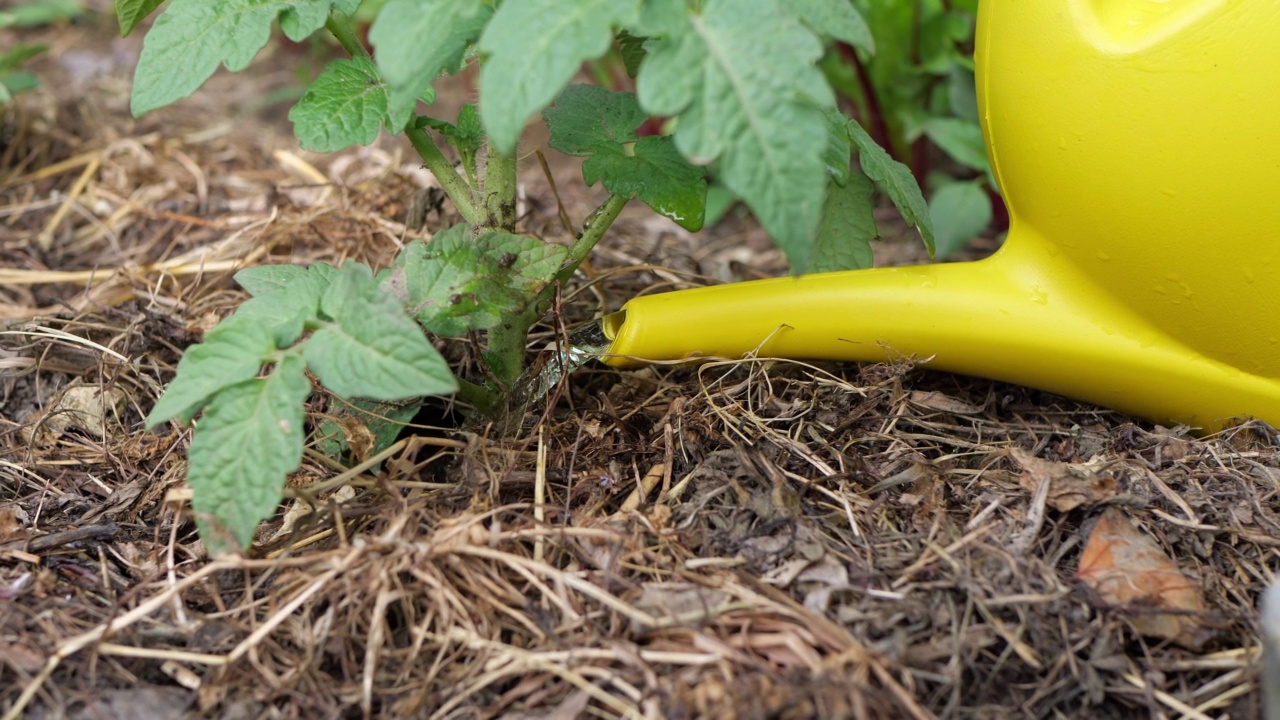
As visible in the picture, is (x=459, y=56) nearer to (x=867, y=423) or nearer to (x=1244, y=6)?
(x=867, y=423)

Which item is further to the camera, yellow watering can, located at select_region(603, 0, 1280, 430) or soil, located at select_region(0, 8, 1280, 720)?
yellow watering can, located at select_region(603, 0, 1280, 430)

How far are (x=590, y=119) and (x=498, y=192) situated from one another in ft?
0.49

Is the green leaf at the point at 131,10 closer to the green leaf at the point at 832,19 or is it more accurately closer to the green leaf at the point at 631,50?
the green leaf at the point at 631,50

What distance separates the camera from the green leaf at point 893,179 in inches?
49.9

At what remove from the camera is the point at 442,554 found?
41.2 inches

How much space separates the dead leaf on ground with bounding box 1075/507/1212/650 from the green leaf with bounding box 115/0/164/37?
1.25 meters

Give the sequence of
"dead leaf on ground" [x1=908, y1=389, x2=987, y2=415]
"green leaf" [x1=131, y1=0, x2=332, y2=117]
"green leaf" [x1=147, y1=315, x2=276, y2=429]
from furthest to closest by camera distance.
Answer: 1. "dead leaf on ground" [x1=908, y1=389, x2=987, y2=415]
2. "green leaf" [x1=131, y1=0, x2=332, y2=117]
3. "green leaf" [x1=147, y1=315, x2=276, y2=429]

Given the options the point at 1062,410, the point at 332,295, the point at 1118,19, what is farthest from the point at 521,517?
the point at 1118,19

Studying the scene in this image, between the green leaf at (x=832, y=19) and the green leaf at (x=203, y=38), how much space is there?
0.53 m

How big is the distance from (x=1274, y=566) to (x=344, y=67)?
1198 mm

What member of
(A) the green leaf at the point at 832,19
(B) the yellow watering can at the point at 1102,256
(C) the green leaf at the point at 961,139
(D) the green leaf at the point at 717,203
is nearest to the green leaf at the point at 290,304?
(B) the yellow watering can at the point at 1102,256

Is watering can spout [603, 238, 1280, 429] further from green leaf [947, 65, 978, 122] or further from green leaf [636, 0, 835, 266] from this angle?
green leaf [947, 65, 978, 122]

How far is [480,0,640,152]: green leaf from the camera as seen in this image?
0.89 metres

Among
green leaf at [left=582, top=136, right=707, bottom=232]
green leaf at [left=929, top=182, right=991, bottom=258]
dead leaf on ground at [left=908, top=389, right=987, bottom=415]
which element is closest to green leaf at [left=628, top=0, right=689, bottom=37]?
green leaf at [left=582, top=136, right=707, bottom=232]
